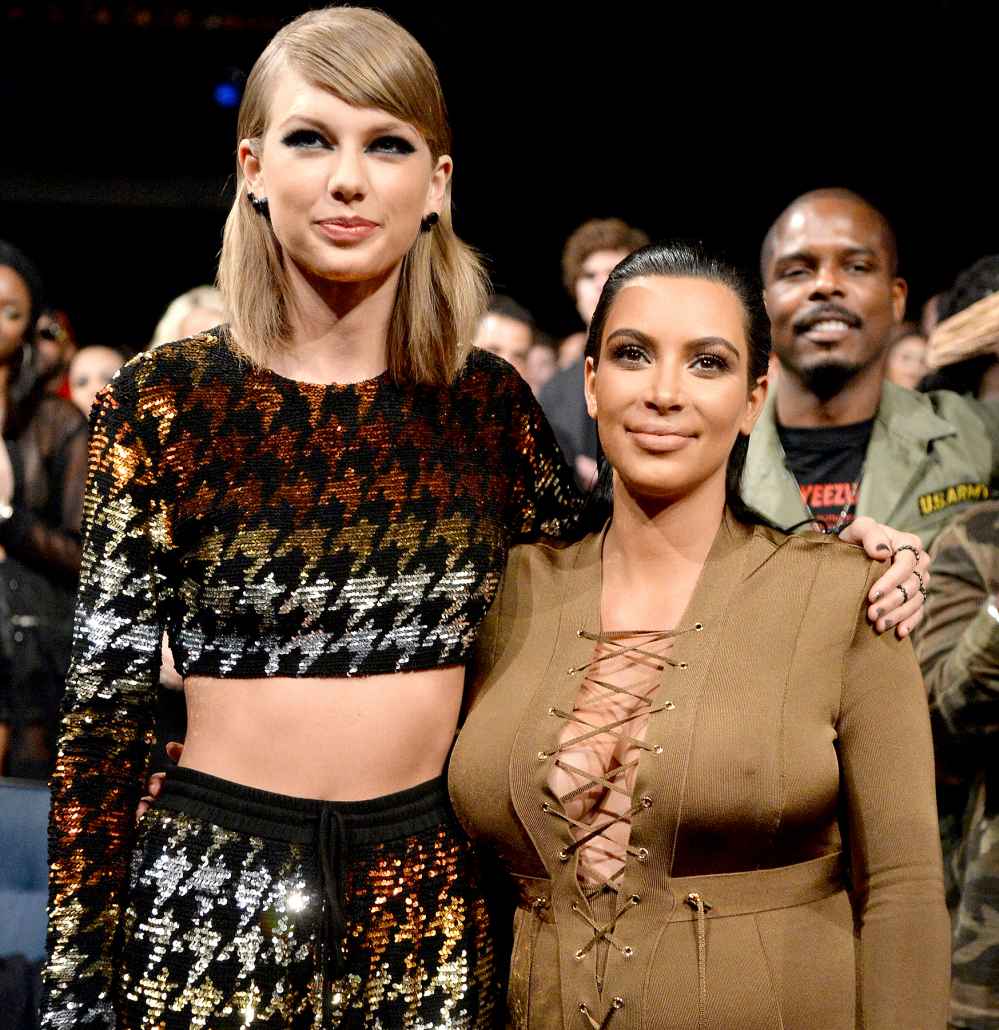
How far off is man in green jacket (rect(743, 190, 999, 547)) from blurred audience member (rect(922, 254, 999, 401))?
0.44 ft

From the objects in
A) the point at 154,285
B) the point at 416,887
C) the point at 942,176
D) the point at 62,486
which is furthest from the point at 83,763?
the point at 154,285

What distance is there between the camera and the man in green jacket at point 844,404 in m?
2.67

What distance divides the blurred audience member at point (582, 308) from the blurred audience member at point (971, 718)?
73.2 inches

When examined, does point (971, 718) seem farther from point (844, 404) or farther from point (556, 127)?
point (556, 127)

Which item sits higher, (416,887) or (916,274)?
(916,274)

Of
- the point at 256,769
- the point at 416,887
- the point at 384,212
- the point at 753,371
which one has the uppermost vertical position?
the point at 384,212

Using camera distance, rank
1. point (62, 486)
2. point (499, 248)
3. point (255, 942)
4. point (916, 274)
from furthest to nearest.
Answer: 1. point (499, 248)
2. point (916, 274)
3. point (62, 486)
4. point (255, 942)

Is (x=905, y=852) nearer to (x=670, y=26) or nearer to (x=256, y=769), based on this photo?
(x=256, y=769)

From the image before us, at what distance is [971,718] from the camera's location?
2.11 meters

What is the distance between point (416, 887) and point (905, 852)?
601mm

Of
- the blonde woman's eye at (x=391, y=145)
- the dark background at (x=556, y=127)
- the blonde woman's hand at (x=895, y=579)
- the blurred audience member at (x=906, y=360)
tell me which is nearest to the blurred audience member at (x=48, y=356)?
the dark background at (x=556, y=127)

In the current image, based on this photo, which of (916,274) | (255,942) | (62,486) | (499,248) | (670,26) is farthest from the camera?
(499,248)

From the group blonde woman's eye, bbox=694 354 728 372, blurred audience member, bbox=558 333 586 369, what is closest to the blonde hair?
blonde woman's eye, bbox=694 354 728 372

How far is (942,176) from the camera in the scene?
616cm
